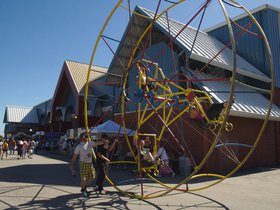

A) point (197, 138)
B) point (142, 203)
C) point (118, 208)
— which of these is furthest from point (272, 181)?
point (118, 208)

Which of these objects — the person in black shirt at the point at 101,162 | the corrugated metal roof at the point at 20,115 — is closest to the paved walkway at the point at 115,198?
the person in black shirt at the point at 101,162

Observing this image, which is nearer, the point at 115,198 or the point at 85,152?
the point at 115,198

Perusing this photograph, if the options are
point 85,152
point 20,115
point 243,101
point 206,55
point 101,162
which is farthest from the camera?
point 20,115

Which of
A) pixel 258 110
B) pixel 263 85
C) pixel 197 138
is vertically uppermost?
pixel 263 85

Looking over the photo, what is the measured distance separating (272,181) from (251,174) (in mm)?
2253

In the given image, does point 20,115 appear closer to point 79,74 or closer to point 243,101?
point 79,74

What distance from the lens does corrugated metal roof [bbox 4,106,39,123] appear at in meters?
48.3

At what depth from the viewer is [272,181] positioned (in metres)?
13.0

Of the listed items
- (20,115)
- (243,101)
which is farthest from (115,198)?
(20,115)

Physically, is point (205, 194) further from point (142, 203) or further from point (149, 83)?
point (149, 83)

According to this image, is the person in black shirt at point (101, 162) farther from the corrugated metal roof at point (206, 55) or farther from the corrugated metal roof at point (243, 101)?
the corrugated metal roof at point (206, 55)

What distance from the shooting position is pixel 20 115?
4969 cm

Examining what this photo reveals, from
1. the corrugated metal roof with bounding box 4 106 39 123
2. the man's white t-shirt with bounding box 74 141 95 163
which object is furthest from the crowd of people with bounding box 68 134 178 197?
the corrugated metal roof with bounding box 4 106 39 123

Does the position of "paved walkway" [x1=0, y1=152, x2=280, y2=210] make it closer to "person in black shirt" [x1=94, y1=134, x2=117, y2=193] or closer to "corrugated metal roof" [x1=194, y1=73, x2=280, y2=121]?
"person in black shirt" [x1=94, y1=134, x2=117, y2=193]
